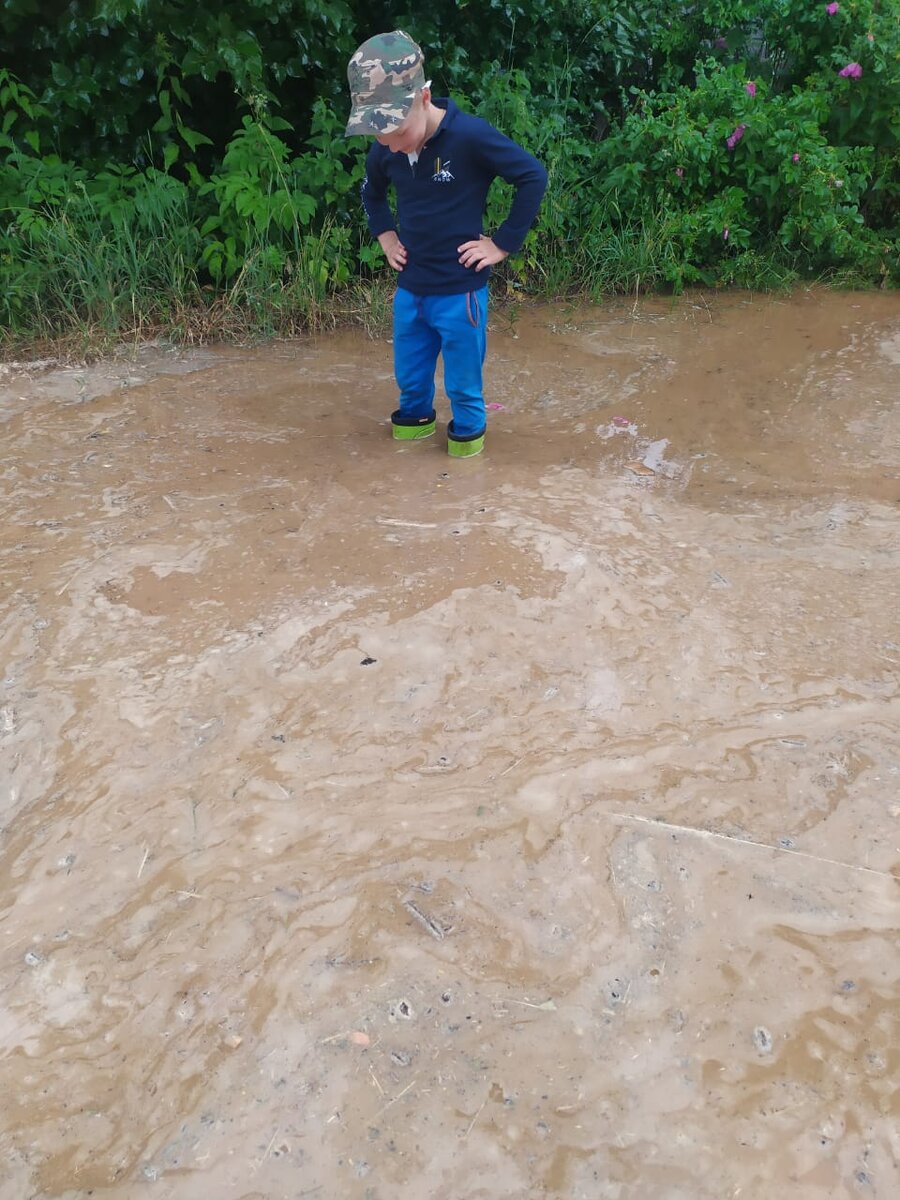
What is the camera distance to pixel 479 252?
311cm

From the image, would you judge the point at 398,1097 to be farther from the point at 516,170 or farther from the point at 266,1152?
the point at 516,170

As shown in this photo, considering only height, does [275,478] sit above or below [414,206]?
below

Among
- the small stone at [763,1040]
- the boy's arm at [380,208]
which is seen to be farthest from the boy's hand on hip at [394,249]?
the small stone at [763,1040]

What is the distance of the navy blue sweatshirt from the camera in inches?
117

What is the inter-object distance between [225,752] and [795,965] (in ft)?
4.34

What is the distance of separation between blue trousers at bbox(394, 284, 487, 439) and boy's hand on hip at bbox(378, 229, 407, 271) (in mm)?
94

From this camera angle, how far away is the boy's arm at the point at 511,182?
117 inches

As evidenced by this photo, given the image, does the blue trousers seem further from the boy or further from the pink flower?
the pink flower

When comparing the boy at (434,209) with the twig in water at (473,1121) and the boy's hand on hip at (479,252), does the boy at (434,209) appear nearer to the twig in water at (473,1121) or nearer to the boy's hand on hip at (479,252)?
the boy's hand on hip at (479,252)

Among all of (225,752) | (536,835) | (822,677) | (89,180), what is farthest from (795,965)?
(89,180)

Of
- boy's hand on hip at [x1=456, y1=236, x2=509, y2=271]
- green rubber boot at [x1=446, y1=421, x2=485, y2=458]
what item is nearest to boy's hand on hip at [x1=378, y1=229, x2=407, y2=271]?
boy's hand on hip at [x1=456, y1=236, x2=509, y2=271]

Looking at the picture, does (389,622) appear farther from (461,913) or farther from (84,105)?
(84,105)

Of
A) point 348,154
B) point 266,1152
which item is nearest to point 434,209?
point 348,154

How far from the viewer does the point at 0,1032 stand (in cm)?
169
